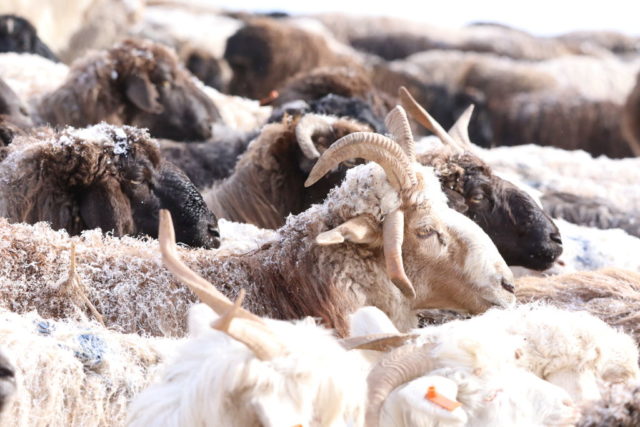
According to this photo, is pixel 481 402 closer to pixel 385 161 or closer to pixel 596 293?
pixel 385 161

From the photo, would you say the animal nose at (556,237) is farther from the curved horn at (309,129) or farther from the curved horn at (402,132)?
the curved horn at (309,129)

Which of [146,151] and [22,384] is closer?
[22,384]

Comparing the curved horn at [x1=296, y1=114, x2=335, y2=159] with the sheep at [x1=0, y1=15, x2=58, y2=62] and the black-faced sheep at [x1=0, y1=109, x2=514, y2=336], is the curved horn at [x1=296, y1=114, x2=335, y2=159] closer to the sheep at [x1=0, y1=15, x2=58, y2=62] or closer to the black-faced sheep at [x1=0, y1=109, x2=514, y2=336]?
the black-faced sheep at [x1=0, y1=109, x2=514, y2=336]

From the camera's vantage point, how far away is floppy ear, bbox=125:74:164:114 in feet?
28.6

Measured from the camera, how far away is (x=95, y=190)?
229 inches

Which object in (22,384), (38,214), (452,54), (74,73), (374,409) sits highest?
(374,409)

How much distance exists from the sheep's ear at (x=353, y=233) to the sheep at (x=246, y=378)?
159cm

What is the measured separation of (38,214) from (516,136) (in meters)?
9.92

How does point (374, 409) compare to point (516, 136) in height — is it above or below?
above

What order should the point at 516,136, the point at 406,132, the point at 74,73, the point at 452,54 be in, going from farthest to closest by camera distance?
the point at 452,54 → the point at 516,136 → the point at 74,73 → the point at 406,132

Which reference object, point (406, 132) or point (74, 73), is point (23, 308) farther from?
point (74, 73)

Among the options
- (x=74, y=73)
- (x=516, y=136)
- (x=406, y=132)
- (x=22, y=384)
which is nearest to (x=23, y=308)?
(x=22, y=384)

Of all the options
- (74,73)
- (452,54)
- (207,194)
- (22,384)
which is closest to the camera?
(22,384)

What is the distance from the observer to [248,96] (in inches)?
553
